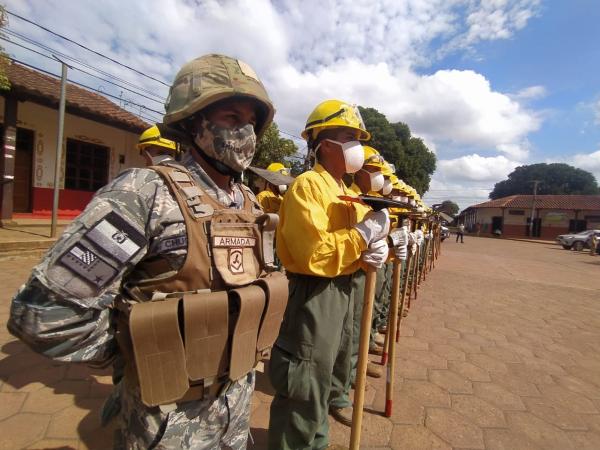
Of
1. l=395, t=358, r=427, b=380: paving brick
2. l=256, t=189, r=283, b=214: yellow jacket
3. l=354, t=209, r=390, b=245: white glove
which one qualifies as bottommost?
l=395, t=358, r=427, b=380: paving brick

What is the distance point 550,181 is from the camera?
6238 cm

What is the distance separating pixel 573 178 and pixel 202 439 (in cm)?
7748

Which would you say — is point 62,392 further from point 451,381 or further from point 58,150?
point 58,150

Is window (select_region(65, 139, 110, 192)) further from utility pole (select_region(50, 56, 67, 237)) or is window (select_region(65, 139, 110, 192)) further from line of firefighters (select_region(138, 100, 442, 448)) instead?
line of firefighters (select_region(138, 100, 442, 448))

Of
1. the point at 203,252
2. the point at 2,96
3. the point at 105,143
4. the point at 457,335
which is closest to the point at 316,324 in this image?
A: the point at 203,252

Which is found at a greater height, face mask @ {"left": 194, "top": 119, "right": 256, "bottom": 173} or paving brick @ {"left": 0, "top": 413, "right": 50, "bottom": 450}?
face mask @ {"left": 194, "top": 119, "right": 256, "bottom": 173}

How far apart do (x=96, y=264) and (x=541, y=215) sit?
45.3 meters

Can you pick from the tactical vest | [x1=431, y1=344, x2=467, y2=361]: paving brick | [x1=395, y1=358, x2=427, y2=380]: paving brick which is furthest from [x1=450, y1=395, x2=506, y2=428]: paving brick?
the tactical vest

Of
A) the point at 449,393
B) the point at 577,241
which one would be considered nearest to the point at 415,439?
the point at 449,393

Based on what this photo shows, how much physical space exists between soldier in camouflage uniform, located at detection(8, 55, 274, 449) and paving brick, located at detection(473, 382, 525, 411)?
247 centimetres

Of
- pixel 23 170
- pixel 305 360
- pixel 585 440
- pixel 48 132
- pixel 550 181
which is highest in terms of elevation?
pixel 550 181

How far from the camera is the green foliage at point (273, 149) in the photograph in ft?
Answer: 42.2

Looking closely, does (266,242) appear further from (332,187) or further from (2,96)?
(2,96)

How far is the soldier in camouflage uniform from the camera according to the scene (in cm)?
78
